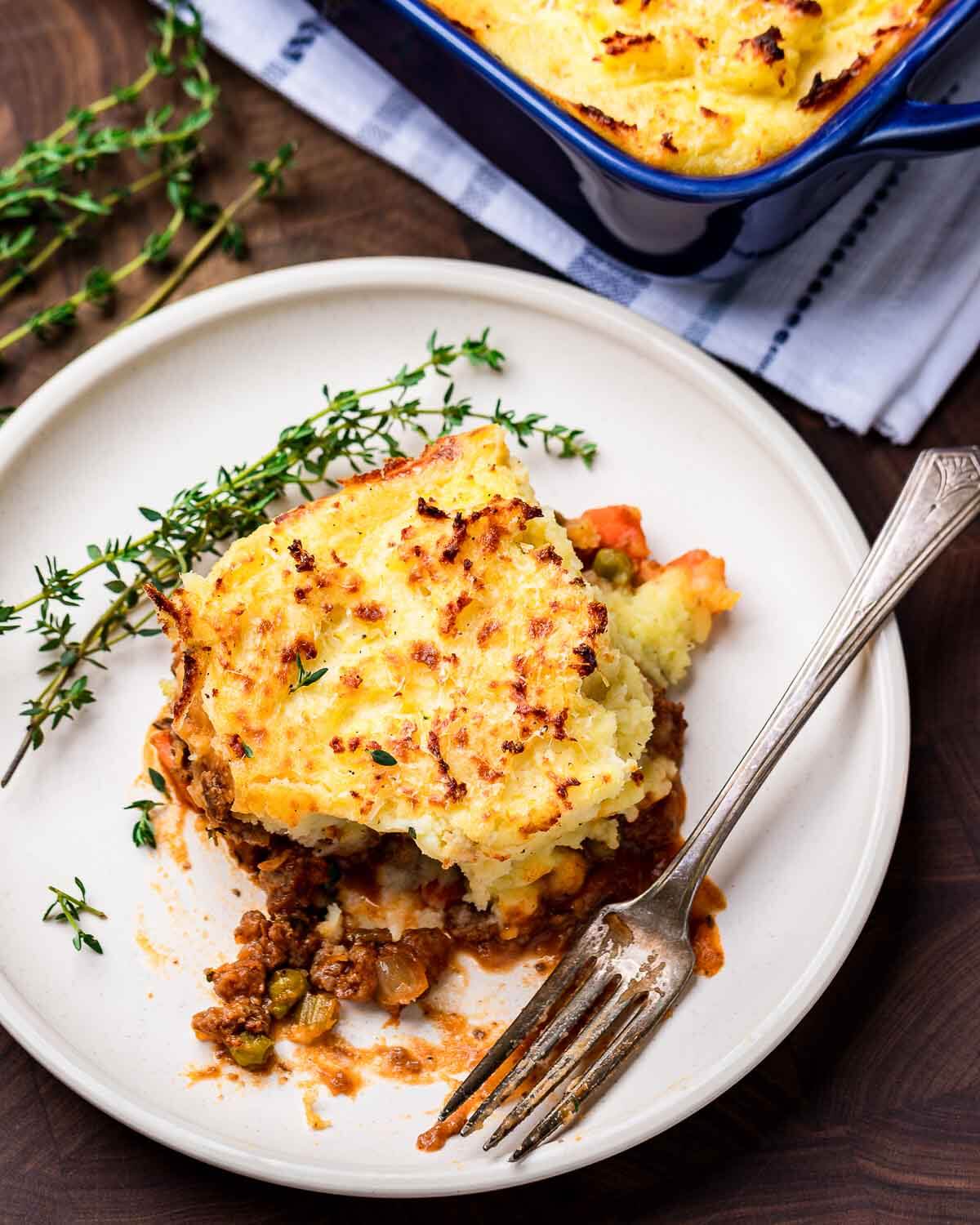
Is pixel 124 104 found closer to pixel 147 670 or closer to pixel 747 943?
pixel 147 670

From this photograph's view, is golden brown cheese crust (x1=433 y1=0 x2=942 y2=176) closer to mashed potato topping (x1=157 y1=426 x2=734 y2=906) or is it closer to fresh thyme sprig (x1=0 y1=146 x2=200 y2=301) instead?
mashed potato topping (x1=157 y1=426 x2=734 y2=906)

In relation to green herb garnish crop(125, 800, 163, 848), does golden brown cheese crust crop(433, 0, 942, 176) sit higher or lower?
higher

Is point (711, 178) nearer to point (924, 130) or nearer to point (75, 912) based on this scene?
point (924, 130)

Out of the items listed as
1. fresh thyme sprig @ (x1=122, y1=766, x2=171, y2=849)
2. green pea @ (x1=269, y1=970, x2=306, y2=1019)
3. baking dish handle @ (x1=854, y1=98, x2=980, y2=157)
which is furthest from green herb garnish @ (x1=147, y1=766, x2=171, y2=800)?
baking dish handle @ (x1=854, y1=98, x2=980, y2=157)

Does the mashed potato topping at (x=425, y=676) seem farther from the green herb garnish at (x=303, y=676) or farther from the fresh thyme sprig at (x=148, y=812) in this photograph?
the fresh thyme sprig at (x=148, y=812)

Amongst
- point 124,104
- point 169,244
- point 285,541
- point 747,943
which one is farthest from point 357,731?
point 124,104

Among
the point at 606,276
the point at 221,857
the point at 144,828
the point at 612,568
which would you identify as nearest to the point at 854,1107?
the point at 612,568
